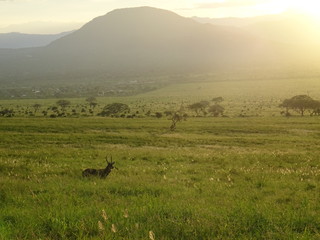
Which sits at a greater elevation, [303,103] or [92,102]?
[303,103]

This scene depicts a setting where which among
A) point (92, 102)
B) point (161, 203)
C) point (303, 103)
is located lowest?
point (92, 102)

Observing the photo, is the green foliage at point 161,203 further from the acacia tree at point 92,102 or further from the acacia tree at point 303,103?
the acacia tree at point 92,102

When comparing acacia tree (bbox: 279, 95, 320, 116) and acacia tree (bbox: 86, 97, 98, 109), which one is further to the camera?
acacia tree (bbox: 86, 97, 98, 109)

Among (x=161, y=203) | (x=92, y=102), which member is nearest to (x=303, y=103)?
(x=92, y=102)

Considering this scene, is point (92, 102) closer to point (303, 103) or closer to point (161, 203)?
point (303, 103)

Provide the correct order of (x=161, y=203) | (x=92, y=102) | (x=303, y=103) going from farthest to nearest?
(x=92, y=102) → (x=303, y=103) → (x=161, y=203)

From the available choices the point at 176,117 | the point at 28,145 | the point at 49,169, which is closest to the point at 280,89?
the point at 176,117

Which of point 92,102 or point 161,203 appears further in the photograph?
point 92,102

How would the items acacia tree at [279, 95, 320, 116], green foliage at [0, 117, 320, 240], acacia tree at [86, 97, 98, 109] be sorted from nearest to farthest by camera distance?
green foliage at [0, 117, 320, 240], acacia tree at [279, 95, 320, 116], acacia tree at [86, 97, 98, 109]

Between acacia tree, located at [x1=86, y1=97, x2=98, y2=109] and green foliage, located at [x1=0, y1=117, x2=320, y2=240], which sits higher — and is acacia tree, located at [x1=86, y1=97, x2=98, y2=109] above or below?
below

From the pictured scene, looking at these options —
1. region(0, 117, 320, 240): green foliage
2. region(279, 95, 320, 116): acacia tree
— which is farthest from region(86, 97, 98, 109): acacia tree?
region(0, 117, 320, 240): green foliage

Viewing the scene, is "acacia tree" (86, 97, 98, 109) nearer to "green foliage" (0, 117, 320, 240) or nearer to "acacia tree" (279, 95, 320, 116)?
"acacia tree" (279, 95, 320, 116)

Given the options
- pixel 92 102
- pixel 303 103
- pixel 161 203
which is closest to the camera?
pixel 161 203

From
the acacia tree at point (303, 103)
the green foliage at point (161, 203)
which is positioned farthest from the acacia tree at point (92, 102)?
the green foliage at point (161, 203)
